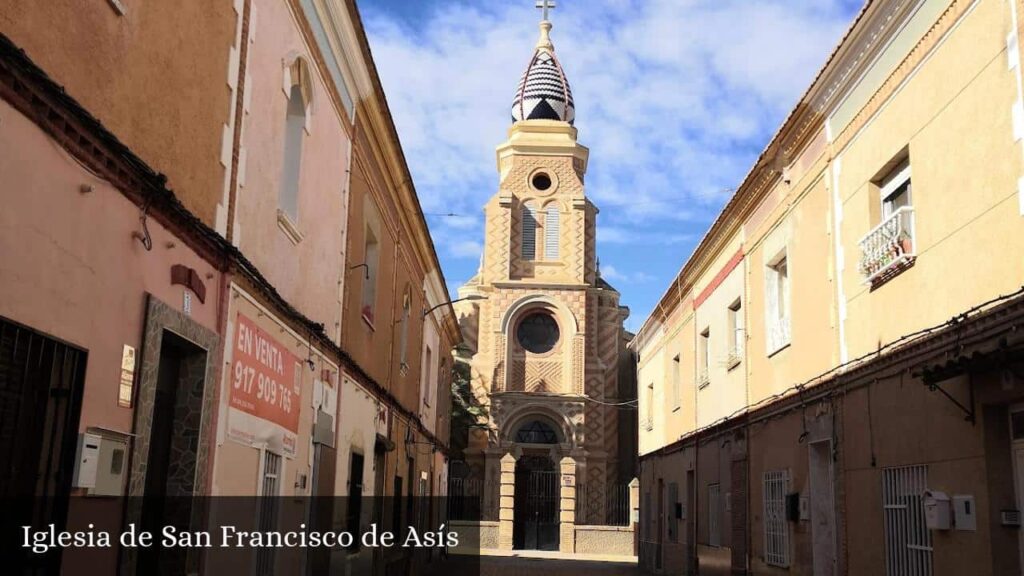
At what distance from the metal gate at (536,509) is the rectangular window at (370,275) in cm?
2071

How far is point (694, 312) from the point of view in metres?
20.3

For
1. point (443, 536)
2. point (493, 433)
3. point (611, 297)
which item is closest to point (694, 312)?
point (443, 536)

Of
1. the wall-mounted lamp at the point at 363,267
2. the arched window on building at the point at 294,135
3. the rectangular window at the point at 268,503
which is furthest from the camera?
the wall-mounted lamp at the point at 363,267

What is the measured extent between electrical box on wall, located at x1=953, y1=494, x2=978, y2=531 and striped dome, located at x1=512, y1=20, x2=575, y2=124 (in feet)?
117

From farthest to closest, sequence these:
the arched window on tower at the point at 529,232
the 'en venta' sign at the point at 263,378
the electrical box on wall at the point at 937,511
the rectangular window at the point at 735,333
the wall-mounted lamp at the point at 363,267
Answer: the arched window on tower at the point at 529,232 → the rectangular window at the point at 735,333 → the wall-mounted lamp at the point at 363,267 → the electrical box on wall at the point at 937,511 → the 'en venta' sign at the point at 263,378

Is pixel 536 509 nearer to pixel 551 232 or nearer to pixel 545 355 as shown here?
pixel 545 355

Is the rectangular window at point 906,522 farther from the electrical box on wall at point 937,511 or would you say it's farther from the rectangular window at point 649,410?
the rectangular window at point 649,410

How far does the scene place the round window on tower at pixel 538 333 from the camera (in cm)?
3891

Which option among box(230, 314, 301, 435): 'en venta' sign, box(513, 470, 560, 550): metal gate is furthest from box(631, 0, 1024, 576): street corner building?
box(513, 470, 560, 550): metal gate

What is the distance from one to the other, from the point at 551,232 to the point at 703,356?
67.7 feet

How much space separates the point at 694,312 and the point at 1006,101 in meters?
13.0

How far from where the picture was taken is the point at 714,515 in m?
17.4

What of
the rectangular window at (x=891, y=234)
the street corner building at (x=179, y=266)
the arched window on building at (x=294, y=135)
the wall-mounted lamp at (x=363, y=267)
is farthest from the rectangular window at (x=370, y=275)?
Answer: the rectangular window at (x=891, y=234)

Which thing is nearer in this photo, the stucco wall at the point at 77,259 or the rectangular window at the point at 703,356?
the stucco wall at the point at 77,259
